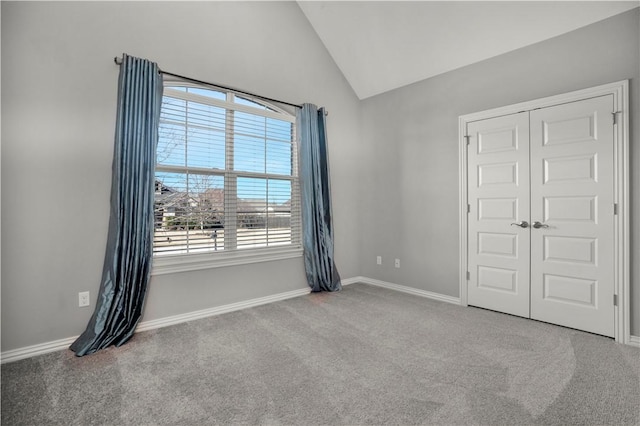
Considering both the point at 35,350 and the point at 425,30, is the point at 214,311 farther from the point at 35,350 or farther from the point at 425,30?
the point at 425,30

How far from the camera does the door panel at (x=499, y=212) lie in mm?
3176

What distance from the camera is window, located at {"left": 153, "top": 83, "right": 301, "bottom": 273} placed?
3.09 meters

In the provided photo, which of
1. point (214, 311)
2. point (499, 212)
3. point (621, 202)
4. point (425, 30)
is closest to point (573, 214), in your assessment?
point (621, 202)

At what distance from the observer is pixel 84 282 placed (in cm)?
262

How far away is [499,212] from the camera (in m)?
3.34

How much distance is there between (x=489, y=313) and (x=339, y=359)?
73.9 inches

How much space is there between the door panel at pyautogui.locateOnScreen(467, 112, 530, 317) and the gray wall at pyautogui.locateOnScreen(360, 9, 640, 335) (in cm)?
20

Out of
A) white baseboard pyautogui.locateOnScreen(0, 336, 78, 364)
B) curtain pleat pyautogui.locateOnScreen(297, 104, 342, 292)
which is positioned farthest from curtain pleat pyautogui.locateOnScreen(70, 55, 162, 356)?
curtain pleat pyautogui.locateOnScreen(297, 104, 342, 292)

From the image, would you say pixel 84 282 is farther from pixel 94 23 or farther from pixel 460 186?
pixel 460 186

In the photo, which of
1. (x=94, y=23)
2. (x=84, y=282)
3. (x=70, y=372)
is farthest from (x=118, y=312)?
(x=94, y=23)

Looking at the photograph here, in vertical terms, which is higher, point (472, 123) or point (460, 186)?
point (472, 123)

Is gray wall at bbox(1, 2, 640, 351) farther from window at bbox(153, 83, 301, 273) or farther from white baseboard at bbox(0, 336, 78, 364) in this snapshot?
window at bbox(153, 83, 301, 273)

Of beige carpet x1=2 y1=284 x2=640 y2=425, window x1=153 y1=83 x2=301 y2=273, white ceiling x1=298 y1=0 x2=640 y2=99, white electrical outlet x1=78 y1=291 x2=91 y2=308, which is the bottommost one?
beige carpet x1=2 y1=284 x2=640 y2=425

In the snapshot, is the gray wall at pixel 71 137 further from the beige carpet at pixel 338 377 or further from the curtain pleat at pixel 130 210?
the beige carpet at pixel 338 377
